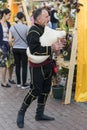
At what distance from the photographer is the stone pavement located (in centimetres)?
638

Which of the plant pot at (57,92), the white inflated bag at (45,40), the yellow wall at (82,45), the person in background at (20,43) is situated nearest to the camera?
the white inflated bag at (45,40)

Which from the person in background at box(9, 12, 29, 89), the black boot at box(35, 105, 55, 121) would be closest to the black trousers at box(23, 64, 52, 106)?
the black boot at box(35, 105, 55, 121)

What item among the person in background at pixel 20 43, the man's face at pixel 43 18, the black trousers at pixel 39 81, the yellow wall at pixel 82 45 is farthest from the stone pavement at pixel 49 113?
the man's face at pixel 43 18

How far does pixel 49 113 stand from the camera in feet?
23.4

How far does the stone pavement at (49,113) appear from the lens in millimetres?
6375

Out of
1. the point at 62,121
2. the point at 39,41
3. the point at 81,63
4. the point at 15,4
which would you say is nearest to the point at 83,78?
the point at 81,63

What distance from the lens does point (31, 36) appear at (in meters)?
6.14

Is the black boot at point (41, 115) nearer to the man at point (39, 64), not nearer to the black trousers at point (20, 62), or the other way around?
the man at point (39, 64)

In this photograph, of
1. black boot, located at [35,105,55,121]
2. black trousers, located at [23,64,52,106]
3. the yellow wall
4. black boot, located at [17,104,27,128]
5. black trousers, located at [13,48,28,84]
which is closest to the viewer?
black trousers, located at [23,64,52,106]

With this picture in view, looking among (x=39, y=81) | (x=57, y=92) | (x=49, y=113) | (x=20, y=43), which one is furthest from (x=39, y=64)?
(x=20, y=43)

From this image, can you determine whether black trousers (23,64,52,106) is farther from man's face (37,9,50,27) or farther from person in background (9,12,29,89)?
person in background (9,12,29,89)

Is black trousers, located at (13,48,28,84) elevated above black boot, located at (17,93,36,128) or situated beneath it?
elevated above

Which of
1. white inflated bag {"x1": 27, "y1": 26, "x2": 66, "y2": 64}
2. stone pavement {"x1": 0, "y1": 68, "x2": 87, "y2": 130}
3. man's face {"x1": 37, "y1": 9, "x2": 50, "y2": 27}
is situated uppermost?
man's face {"x1": 37, "y1": 9, "x2": 50, "y2": 27}

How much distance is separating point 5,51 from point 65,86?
7.05ft
